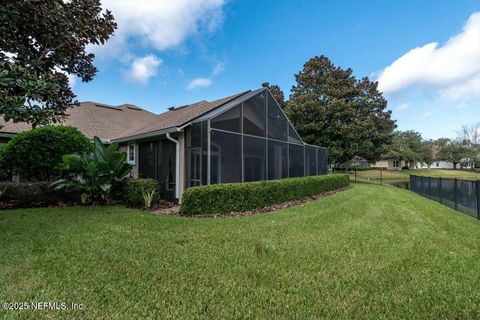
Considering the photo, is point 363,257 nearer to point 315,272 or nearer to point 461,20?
point 315,272

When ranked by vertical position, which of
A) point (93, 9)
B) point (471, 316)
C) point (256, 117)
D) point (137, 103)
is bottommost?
point (471, 316)

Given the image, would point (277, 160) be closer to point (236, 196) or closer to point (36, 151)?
point (236, 196)

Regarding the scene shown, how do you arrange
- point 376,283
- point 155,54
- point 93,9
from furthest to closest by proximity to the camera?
point 155,54
point 93,9
point 376,283

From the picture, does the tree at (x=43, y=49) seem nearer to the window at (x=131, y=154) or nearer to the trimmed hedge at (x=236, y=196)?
the trimmed hedge at (x=236, y=196)

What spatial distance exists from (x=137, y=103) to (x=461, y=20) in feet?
68.8

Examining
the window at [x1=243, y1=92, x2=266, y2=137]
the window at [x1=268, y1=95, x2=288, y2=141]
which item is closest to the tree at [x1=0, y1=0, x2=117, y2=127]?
the window at [x1=243, y1=92, x2=266, y2=137]

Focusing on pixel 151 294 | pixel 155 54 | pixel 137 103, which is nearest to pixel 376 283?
pixel 151 294

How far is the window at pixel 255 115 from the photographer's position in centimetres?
986

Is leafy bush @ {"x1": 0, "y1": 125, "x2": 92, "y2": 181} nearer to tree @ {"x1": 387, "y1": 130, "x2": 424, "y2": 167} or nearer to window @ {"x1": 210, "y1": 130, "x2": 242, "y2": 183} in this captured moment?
window @ {"x1": 210, "y1": 130, "x2": 242, "y2": 183}

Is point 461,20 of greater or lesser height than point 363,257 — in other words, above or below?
above

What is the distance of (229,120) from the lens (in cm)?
905

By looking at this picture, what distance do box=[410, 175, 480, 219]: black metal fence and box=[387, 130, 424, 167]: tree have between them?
34.9 metres

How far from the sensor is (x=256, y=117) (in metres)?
10.4

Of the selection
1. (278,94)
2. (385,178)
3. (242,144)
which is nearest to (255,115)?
(242,144)
